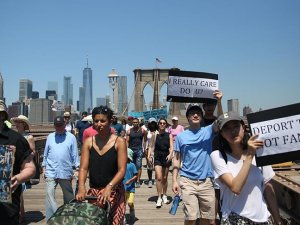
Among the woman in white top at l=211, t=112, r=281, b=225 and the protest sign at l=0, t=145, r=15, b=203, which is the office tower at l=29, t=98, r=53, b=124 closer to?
the protest sign at l=0, t=145, r=15, b=203

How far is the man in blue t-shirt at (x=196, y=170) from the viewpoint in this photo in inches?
197

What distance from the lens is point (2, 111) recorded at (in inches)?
133

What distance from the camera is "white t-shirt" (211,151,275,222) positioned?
3.03 metres

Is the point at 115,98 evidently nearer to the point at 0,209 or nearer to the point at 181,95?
the point at 181,95

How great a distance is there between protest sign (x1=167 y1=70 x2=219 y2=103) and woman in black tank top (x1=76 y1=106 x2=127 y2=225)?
204 centimetres

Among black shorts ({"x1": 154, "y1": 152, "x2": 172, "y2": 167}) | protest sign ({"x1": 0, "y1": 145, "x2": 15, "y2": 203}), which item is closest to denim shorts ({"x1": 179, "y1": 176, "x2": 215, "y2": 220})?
protest sign ({"x1": 0, "y1": 145, "x2": 15, "y2": 203})

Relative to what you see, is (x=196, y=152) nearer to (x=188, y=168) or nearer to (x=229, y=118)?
(x=188, y=168)

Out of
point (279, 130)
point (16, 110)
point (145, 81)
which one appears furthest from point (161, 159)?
point (145, 81)

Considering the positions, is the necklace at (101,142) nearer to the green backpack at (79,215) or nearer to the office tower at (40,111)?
the green backpack at (79,215)

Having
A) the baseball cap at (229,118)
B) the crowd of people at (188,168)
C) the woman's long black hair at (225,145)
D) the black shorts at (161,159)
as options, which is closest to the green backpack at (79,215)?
the crowd of people at (188,168)

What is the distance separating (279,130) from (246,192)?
677 millimetres

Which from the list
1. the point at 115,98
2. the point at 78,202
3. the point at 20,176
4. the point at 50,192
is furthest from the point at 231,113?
the point at 115,98

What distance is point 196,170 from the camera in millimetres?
5059

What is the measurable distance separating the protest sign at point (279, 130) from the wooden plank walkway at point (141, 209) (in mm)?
4239
